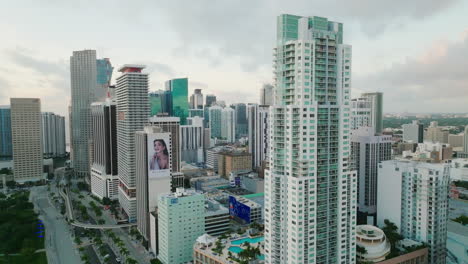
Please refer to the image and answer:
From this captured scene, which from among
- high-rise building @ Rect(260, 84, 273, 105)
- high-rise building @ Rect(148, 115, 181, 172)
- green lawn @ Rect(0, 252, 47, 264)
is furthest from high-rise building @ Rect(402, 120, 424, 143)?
green lawn @ Rect(0, 252, 47, 264)

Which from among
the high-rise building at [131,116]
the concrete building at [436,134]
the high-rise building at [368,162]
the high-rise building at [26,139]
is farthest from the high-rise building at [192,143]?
the concrete building at [436,134]

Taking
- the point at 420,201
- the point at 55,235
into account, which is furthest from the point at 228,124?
the point at 420,201

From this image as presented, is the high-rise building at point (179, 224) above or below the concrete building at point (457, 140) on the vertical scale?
below

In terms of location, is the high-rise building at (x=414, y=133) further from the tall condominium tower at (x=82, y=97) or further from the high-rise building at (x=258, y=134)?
the tall condominium tower at (x=82, y=97)

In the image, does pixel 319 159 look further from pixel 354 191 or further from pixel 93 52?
pixel 93 52

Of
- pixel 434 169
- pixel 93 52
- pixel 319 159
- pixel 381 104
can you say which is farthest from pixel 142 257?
pixel 381 104

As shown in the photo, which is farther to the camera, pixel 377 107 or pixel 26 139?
pixel 377 107

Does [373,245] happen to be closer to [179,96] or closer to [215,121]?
[179,96]
